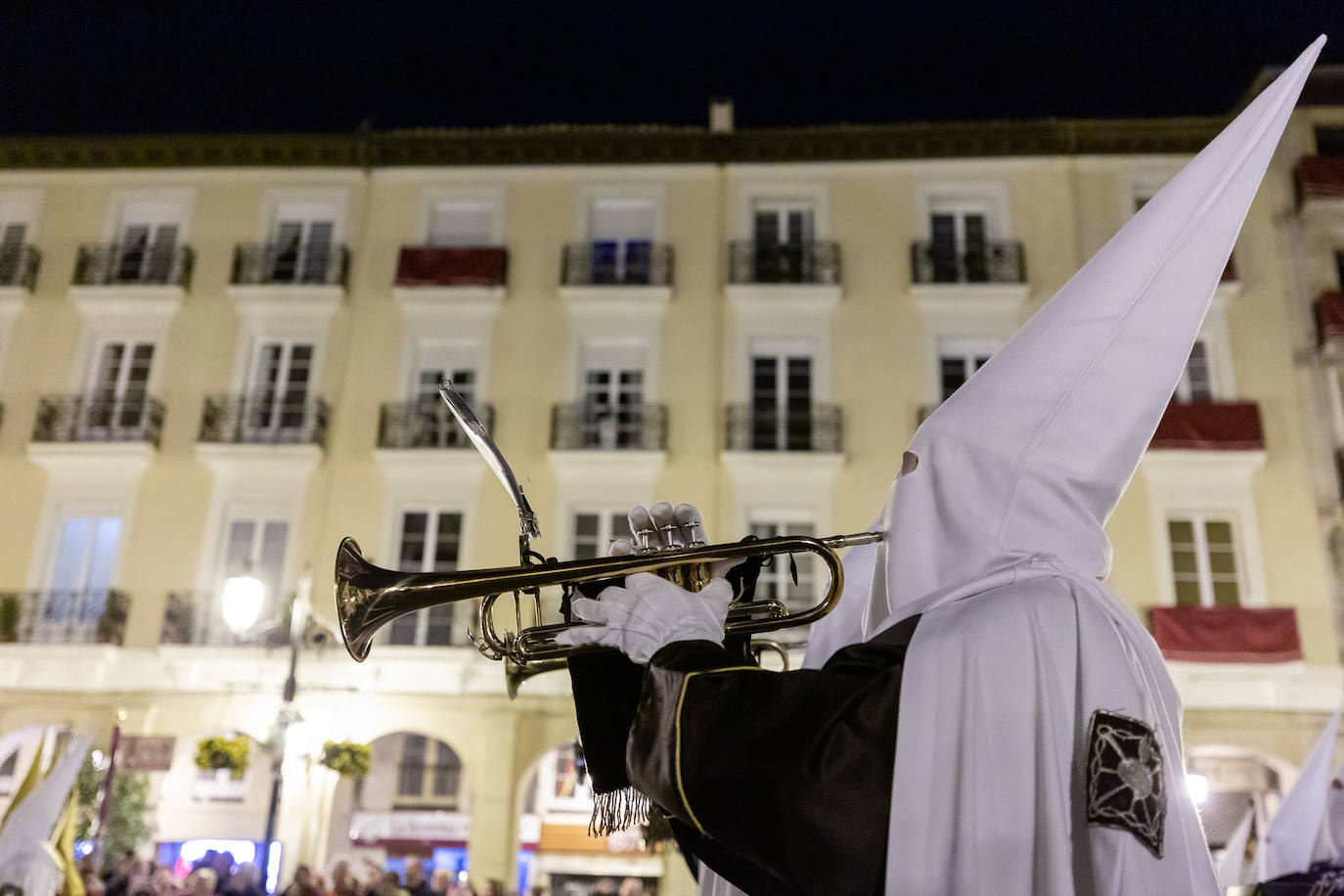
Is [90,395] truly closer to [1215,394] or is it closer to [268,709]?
[268,709]

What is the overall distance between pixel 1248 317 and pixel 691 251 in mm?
8563

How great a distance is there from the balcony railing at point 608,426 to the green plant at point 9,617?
8134mm

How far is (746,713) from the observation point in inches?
71.1

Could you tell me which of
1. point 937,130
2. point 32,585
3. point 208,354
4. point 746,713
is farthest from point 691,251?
point 746,713

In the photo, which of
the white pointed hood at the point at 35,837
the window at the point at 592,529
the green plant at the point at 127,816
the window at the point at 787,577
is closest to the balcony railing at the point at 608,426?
the window at the point at 592,529

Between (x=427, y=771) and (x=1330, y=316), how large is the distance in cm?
1672

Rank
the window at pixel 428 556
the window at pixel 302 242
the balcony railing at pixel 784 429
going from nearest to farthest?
the window at pixel 428 556, the balcony railing at pixel 784 429, the window at pixel 302 242

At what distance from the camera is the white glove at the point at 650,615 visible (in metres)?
2.06

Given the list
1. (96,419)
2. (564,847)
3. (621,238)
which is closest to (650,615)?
(621,238)

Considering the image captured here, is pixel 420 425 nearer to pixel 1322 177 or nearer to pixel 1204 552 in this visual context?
pixel 1204 552

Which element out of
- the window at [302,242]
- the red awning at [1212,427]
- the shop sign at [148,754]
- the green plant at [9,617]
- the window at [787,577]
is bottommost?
the shop sign at [148,754]

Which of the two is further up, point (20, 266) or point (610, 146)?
point (610, 146)

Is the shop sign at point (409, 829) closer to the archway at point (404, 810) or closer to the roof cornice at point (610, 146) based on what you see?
the archway at point (404, 810)

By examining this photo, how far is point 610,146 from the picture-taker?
1903cm
